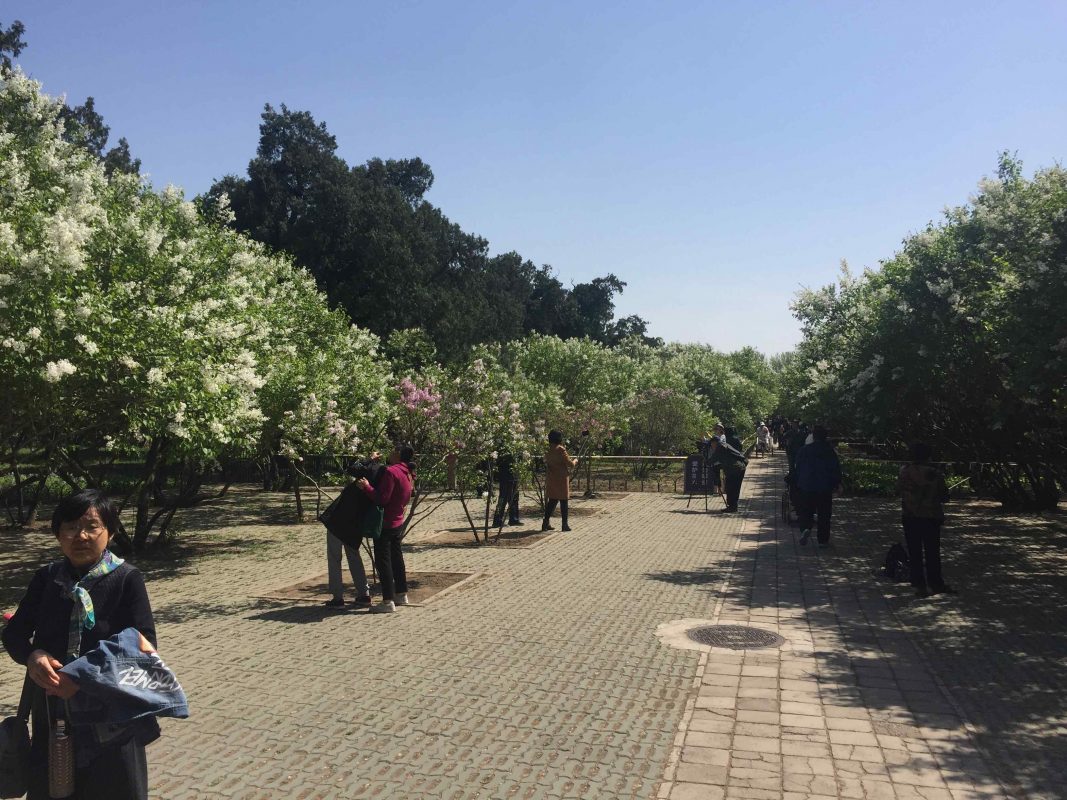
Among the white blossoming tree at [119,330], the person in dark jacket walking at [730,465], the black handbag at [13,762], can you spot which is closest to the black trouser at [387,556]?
the white blossoming tree at [119,330]

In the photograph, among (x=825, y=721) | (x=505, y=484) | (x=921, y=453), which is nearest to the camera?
(x=825, y=721)

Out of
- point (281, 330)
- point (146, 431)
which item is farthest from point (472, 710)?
point (281, 330)

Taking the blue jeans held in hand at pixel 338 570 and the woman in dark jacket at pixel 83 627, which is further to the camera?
the blue jeans held in hand at pixel 338 570

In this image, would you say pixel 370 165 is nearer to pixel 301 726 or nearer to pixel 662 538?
pixel 662 538

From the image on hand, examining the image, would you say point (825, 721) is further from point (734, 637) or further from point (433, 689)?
point (433, 689)

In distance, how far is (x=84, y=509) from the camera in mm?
3461

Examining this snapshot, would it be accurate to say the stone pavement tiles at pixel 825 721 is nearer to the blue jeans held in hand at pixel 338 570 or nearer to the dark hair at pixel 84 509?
the dark hair at pixel 84 509

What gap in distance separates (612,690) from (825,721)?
1521 mm

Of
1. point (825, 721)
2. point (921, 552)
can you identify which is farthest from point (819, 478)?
point (825, 721)

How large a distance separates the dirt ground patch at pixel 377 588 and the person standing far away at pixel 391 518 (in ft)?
1.70

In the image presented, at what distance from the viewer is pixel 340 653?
7.78 meters

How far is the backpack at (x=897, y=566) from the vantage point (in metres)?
11.0

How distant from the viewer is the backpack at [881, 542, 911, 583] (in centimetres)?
1103

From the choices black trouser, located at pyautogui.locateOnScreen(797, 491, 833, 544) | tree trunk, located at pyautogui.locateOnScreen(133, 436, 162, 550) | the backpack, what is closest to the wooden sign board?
black trouser, located at pyautogui.locateOnScreen(797, 491, 833, 544)
